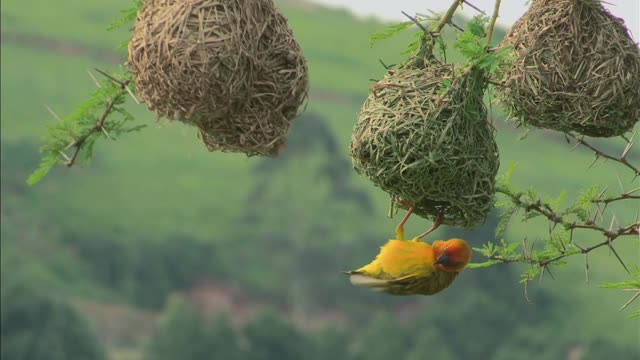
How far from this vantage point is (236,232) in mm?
50094

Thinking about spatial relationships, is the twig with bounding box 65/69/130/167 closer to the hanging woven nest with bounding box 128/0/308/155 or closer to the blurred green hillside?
the hanging woven nest with bounding box 128/0/308/155

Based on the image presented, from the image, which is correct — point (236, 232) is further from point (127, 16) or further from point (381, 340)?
point (127, 16)

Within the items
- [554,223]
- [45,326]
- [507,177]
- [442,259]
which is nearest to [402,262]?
[442,259]

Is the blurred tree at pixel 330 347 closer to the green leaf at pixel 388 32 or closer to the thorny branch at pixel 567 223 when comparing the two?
the thorny branch at pixel 567 223

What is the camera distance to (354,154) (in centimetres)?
606

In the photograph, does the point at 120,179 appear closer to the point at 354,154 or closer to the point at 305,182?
the point at 305,182

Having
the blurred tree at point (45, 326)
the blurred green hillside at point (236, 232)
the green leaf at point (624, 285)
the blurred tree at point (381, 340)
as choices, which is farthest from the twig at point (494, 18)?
the blurred tree at point (381, 340)

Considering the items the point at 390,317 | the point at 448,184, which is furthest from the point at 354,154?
the point at 390,317

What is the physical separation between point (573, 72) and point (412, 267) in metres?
1.11

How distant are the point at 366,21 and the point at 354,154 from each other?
33263 millimetres

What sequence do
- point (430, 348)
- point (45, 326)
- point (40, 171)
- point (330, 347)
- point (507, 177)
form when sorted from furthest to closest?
point (430, 348)
point (330, 347)
point (45, 326)
point (507, 177)
point (40, 171)

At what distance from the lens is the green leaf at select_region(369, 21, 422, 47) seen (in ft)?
19.8

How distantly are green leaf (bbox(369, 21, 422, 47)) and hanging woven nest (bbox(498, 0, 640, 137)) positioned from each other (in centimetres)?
52

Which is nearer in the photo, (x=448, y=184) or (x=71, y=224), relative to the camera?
(x=448, y=184)
